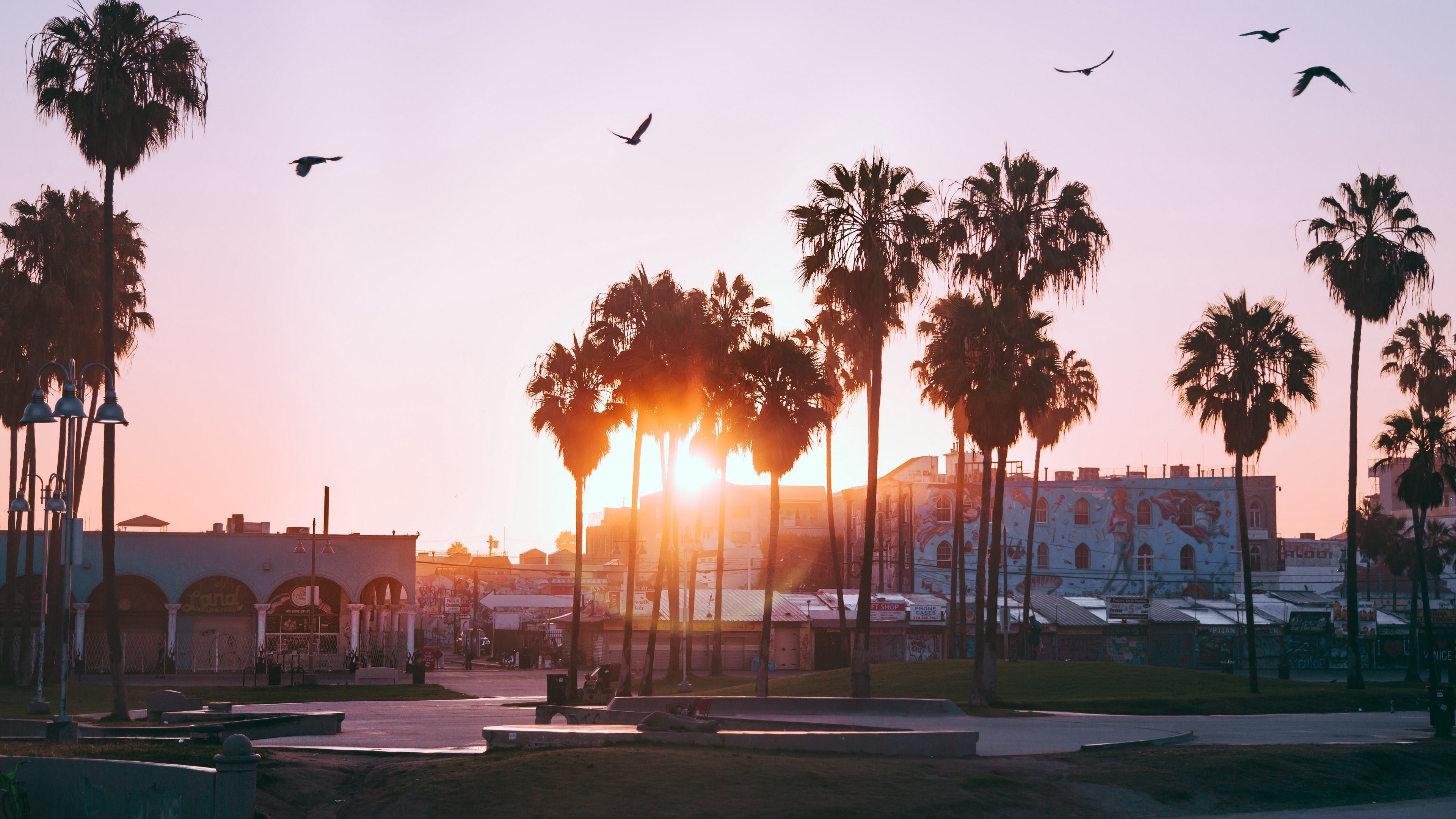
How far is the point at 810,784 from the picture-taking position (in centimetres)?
1709

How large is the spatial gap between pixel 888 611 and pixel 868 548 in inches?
1614

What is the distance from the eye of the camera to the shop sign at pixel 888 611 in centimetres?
7219

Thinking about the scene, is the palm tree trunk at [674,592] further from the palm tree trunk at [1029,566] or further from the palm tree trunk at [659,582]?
the palm tree trunk at [1029,566]

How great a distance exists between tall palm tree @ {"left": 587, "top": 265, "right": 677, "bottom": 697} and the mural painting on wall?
2962 centimetres

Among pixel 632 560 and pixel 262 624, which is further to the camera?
pixel 262 624

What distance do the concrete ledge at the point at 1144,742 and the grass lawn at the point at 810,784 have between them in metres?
0.66

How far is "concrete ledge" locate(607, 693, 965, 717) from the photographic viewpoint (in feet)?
88.8

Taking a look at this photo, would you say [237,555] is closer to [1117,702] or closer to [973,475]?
[1117,702]

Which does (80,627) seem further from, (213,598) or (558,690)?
(558,690)

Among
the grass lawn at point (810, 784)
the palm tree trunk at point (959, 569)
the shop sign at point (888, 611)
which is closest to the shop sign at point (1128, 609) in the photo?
the palm tree trunk at point (959, 569)

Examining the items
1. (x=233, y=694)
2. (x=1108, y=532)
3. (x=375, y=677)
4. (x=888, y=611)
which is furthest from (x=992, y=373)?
(x=1108, y=532)

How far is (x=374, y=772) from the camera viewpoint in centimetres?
1891

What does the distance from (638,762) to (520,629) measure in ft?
233

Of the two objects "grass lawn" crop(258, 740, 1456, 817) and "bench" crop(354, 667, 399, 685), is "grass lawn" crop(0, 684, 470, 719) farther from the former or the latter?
"grass lawn" crop(258, 740, 1456, 817)
